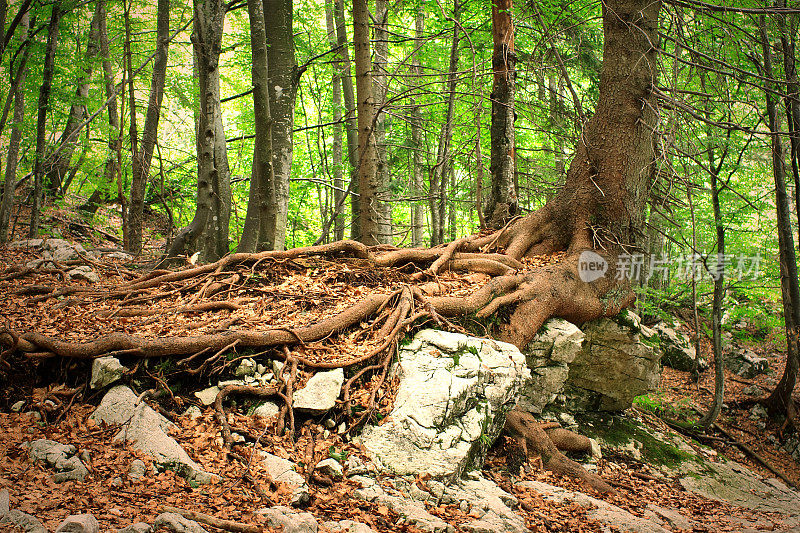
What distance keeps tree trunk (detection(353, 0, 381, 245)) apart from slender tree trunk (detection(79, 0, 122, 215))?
5518 mm

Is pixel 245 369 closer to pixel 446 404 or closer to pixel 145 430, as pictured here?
pixel 145 430

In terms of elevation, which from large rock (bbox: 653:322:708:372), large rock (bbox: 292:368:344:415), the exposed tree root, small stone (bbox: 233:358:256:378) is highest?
small stone (bbox: 233:358:256:378)

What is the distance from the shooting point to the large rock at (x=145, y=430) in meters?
3.42

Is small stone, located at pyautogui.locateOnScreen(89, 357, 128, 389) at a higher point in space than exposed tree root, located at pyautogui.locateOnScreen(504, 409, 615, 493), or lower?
higher

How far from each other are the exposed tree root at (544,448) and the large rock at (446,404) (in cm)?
51

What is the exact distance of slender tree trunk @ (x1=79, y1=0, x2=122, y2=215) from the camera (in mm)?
10227

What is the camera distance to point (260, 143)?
6.90 metres

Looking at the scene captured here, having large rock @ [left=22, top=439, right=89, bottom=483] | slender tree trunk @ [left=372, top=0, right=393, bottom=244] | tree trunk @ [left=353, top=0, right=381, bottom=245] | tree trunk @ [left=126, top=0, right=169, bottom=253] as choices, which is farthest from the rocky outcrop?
tree trunk @ [left=126, top=0, right=169, bottom=253]

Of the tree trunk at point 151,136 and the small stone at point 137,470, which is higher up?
the tree trunk at point 151,136

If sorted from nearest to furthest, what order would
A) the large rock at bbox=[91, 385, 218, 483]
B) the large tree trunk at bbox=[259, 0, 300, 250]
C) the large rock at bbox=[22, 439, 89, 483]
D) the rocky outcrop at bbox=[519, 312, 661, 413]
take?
A: the large rock at bbox=[22, 439, 89, 483], the large rock at bbox=[91, 385, 218, 483], the rocky outcrop at bbox=[519, 312, 661, 413], the large tree trunk at bbox=[259, 0, 300, 250]

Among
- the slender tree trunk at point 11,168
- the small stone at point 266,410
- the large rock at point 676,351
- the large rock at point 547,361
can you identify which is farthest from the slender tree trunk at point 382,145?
the large rock at point 676,351

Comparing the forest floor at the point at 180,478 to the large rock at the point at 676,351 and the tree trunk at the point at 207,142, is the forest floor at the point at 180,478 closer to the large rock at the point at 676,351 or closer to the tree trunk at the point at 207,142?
the tree trunk at the point at 207,142

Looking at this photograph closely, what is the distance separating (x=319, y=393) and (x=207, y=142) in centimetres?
476

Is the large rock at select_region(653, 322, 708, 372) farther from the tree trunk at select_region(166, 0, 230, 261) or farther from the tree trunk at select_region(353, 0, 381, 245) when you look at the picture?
the tree trunk at select_region(166, 0, 230, 261)
